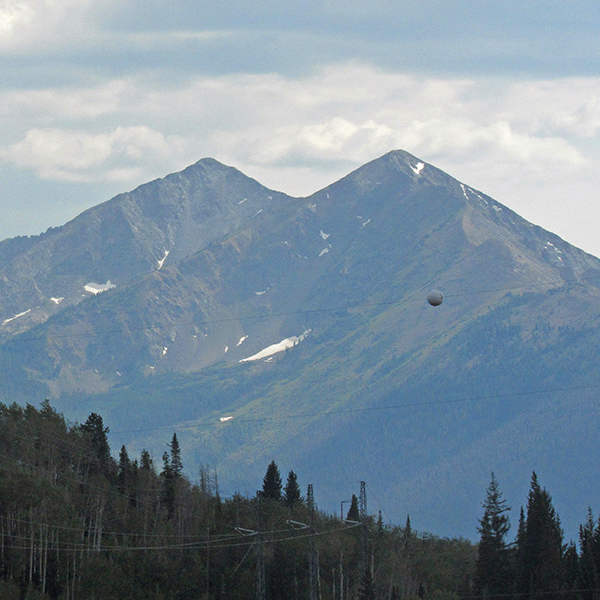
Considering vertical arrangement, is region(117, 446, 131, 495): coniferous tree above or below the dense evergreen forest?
above

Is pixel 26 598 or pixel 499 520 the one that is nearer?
pixel 26 598

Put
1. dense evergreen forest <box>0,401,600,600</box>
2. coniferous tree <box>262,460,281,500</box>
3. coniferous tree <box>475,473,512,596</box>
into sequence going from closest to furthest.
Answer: dense evergreen forest <box>0,401,600,600</box> < coniferous tree <box>475,473,512,596</box> < coniferous tree <box>262,460,281,500</box>

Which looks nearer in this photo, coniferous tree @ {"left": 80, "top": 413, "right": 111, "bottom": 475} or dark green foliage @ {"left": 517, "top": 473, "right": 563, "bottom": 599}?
dark green foliage @ {"left": 517, "top": 473, "right": 563, "bottom": 599}

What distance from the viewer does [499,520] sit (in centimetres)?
14200

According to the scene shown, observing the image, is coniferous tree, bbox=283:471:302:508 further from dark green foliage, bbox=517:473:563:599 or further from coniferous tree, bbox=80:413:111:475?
dark green foliage, bbox=517:473:563:599

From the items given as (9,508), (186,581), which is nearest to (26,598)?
(9,508)

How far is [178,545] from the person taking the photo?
124m

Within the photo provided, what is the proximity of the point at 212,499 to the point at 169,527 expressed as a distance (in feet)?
52.1

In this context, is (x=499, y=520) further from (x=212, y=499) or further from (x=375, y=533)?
(x=212, y=499)

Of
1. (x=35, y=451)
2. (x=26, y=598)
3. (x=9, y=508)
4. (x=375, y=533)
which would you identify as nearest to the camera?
(x=26, y=598)

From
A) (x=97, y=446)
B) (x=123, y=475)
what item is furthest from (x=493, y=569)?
(x=97, y=446)

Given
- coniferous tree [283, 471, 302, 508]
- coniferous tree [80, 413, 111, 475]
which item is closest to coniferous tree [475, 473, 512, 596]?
coniferous tree [283, 471, 302, 508]

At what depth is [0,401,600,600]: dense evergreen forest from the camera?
371 feet

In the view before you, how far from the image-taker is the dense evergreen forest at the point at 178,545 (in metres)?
113
